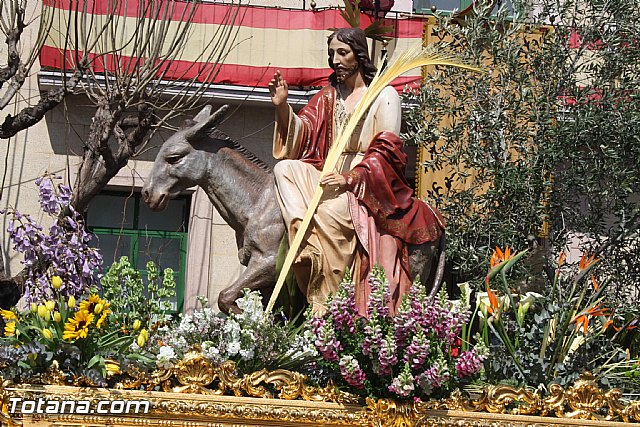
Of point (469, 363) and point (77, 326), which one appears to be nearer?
point (77, 326)

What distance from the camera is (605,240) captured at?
14766 millimetres

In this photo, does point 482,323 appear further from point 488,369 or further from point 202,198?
point 202,198

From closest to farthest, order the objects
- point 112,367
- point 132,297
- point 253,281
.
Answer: point 112,367
point 132,297
point 253,281

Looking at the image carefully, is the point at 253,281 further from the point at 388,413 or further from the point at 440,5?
the point at 440,5

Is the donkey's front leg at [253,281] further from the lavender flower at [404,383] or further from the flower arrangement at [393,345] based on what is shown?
the lavender flower at [404,383]

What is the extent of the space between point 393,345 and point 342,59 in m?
3.33

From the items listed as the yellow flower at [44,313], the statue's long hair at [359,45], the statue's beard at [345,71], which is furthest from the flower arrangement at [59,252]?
the yellow flower at [44,313]

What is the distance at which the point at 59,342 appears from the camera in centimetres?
855

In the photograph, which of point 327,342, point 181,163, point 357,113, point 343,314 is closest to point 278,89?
point 357,113

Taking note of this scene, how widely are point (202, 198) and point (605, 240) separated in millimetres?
4438

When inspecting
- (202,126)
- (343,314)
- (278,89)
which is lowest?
(343,314)

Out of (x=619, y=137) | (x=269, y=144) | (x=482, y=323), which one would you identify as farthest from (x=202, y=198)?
(x=482, y=323)

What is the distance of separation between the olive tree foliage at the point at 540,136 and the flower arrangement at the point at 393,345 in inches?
192

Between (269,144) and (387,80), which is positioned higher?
(387,80)
